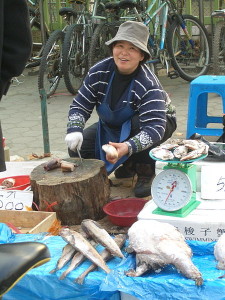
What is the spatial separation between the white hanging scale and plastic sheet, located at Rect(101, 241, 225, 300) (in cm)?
42

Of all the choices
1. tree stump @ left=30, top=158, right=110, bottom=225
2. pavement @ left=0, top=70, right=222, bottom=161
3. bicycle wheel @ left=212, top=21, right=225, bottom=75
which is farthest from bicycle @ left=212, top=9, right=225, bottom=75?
tree stump @ left=30, top=158, right=110, bottom=225

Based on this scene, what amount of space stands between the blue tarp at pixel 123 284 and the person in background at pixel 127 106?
1100 mm

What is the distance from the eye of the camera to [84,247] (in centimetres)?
250

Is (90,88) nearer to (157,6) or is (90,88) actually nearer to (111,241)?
(111,241)

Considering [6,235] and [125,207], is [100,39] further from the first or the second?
[6,235]

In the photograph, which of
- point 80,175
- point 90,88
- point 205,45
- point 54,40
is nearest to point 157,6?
point 205,45

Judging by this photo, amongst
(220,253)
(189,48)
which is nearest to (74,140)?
(220,253)

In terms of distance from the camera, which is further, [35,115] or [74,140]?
[35,115]

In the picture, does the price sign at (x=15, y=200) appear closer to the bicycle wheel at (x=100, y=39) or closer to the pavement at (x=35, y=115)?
the pavement at (x=35, y=115)

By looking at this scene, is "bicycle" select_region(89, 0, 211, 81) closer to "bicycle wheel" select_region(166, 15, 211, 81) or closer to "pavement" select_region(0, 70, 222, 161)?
"bicycle wheel" select_region(166, 15, 211, 81)

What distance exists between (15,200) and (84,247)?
1125mm

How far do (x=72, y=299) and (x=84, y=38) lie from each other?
566cm

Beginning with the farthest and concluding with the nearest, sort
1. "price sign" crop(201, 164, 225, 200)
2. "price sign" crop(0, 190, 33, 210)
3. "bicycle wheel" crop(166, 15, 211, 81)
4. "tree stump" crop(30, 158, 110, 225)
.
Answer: "bicycle wheel" crop(166, 15, 211, 81) → "price sign" crop(0, 190, 33, 210) → "tree stump" crop(30, 158, 110, 225) → "price sign" crop(201, 164, 225, 200)

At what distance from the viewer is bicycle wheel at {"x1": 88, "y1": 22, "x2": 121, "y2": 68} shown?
734 cm
